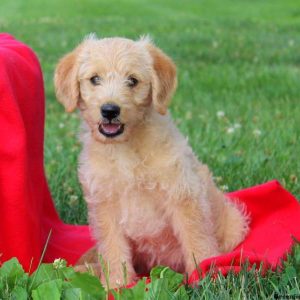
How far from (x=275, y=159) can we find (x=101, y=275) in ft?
6.54

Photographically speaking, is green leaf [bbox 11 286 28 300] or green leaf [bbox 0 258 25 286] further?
green leaf [bbox 0 258 25 286]

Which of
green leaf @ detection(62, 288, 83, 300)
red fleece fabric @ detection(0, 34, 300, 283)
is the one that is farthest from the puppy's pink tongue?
green leaf @ detection(62, 288, 83, 300)

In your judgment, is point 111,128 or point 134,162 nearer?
point 111,128

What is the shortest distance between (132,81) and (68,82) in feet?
1.04

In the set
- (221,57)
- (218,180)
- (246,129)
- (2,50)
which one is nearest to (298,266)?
(218,180)

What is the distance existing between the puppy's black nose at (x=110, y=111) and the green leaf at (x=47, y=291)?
2.54 feet

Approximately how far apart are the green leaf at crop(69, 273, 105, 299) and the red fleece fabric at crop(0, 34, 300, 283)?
0.46m

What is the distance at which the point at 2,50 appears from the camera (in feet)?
11.9

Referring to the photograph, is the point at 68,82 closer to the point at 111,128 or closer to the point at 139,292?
the point at 111,128

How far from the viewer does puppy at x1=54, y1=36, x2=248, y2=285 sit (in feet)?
11.0

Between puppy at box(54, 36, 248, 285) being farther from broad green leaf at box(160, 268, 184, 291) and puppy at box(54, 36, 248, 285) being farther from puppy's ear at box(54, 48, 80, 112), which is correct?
broad green leaf at box(160, 268, 184, 291)

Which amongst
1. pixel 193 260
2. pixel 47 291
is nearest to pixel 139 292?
pixel 47 291

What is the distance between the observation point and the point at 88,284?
2.93 metres

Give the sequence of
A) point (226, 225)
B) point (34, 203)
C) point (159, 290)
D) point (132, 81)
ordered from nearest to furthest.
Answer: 1. point (159, 290)
2. point (132, 81)
3. point (34, 203)
4. point (226, 225)
